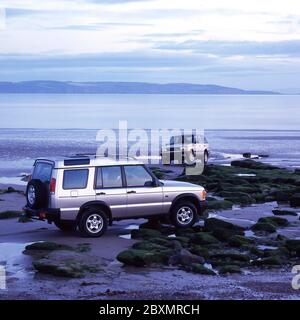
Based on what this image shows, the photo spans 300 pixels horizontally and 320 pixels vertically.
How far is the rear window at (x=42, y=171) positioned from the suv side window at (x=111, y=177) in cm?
114

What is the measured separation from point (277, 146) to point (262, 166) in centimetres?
2156

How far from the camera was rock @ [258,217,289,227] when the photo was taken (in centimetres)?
2024

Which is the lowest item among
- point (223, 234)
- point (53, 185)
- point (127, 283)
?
point (127, 283)

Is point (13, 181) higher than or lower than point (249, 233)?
higher

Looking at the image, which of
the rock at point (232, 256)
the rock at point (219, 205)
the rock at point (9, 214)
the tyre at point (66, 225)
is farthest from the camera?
the rock at point (219, 205)

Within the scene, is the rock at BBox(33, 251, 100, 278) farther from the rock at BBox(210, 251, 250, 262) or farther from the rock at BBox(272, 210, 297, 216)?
the rock at BBox(272, 210, 297, 216)

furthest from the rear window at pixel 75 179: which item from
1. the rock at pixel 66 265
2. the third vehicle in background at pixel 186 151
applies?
the third vehicle in background at pixel 186 151

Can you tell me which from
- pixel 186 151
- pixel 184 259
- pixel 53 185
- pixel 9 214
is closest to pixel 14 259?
pixel 53 185

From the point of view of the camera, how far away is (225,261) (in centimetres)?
1536

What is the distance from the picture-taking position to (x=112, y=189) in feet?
60.1

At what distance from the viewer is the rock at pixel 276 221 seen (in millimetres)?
20244

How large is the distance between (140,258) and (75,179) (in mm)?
3720

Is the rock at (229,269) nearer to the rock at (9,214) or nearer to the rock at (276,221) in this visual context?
the rock at (276,221)

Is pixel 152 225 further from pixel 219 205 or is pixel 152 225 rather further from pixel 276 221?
pixel 219 205
